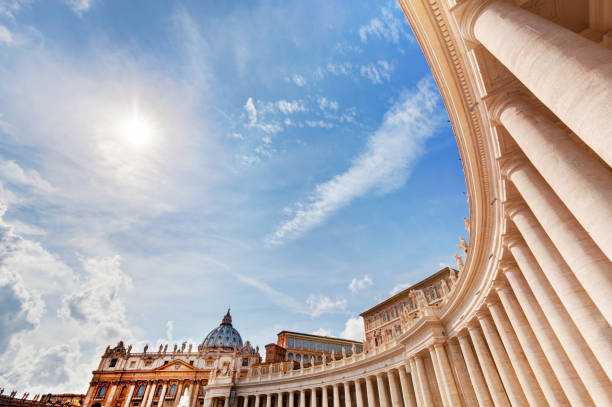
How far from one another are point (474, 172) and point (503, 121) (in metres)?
4.93

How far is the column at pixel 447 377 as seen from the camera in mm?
22266

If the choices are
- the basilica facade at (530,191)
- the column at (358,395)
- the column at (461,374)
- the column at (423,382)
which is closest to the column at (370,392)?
the column at (358,395)

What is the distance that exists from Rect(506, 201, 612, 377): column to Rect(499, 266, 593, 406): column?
10.9ft

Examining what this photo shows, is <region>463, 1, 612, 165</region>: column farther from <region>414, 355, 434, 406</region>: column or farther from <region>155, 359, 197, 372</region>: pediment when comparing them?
<region>155, 359, 197, 372</region>: pediment

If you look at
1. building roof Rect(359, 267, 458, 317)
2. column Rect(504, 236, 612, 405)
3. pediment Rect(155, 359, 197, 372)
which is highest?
building roof Rect(359, 267, 458, 317)

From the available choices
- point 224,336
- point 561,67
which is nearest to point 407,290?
point 561,67

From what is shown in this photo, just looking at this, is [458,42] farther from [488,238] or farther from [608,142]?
[488,238]

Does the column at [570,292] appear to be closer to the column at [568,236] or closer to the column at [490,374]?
the column at [568,236]

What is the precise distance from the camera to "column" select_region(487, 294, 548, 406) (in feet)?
48.9

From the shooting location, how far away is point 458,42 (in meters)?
9.27

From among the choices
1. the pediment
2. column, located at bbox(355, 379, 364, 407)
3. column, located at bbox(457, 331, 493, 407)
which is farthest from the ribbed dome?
column, located at bbox(457, 331, 493, 407)

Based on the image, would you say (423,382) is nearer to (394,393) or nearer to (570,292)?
(394,393)

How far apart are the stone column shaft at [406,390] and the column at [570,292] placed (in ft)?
81.6

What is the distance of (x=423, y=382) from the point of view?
2675cm
